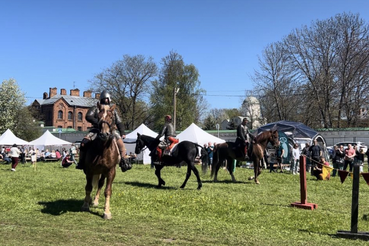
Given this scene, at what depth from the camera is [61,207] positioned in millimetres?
9453

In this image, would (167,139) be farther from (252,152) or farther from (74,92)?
(74,92)

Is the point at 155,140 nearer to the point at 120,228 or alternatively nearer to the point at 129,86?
the point at 120,228

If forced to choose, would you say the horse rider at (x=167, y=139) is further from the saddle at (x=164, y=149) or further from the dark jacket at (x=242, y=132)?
the dark jacket at (x=242, y=132)

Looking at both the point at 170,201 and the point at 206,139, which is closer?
the point at 170,201

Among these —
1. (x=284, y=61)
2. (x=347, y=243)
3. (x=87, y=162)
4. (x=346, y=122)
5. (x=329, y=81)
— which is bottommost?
(x=347, y=243)

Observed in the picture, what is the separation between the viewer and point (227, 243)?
6.43 metres

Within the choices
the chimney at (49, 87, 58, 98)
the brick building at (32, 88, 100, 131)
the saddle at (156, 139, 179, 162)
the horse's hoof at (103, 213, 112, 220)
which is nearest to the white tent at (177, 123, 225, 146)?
the saddle at (156, 139, 179, 162)

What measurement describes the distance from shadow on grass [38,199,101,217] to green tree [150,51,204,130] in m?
49.6

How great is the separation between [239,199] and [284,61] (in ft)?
122

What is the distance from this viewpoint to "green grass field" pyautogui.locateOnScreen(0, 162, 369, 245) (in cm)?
663

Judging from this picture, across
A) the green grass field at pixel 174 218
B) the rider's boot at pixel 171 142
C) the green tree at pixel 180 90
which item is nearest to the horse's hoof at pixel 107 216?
the green grass field at pixel 174 218

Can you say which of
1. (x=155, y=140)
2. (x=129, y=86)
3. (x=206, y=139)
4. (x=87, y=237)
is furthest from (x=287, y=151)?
(x=129, y=86)

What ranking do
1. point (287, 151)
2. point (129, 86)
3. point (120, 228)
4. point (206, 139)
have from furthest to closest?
point (129, 86) < point (206, 139) < point (287, 151) < point (120, 228)

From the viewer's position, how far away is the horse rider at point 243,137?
15.8m
